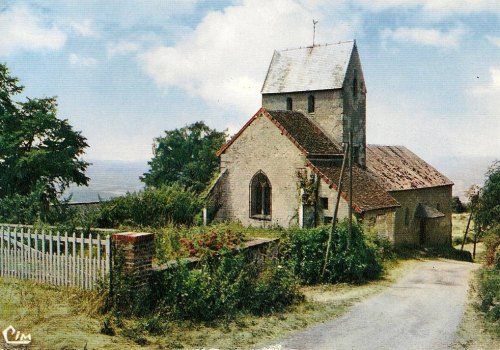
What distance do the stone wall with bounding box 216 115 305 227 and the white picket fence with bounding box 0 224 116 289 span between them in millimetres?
15226

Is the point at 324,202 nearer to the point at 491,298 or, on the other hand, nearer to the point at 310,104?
the point at 310,104

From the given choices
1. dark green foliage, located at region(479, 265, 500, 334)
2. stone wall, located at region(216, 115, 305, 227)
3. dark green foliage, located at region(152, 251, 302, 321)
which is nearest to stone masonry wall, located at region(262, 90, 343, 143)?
stone wall, located at region(216, 115, 305, 227)

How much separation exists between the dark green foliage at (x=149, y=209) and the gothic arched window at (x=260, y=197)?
506 cm

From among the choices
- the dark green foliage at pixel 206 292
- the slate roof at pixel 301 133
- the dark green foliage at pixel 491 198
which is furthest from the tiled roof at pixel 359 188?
the dark green foliage at pixel 206 292

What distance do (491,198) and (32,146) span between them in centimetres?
3139

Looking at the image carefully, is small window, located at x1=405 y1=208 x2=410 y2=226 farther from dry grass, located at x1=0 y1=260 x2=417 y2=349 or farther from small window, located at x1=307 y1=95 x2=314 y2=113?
dry grass, located at x1=0 y1=260 x2=417 y2=349

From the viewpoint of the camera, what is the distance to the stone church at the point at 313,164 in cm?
2567

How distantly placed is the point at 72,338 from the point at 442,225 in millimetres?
34789

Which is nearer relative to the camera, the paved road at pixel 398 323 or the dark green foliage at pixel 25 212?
the paved road at pixel 398 323

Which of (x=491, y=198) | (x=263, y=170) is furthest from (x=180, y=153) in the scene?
(x=491, y=198)

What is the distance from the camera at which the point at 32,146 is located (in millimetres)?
29828

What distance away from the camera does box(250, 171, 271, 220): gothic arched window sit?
90.2 ft

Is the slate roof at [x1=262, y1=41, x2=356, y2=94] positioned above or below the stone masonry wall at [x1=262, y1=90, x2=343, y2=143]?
above

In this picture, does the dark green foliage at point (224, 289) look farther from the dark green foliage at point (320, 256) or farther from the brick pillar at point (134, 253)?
the dark green foliage at point (320, 256)
